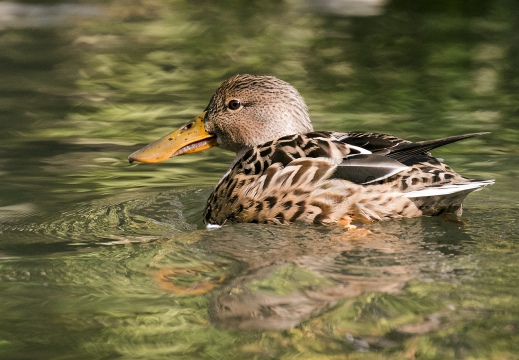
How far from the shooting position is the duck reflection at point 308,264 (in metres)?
5.66

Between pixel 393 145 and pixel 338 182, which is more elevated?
pixel 393 145

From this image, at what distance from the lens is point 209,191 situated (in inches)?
348

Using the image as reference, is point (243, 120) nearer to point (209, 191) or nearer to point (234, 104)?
point (234, 104)

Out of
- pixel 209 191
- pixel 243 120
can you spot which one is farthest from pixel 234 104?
pixel 209 191

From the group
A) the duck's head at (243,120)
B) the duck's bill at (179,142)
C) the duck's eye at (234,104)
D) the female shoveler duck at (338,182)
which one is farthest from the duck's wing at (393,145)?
the duck's bill at (179,142)

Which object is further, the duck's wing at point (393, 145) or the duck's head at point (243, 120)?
the duck's head at point (243, 120)

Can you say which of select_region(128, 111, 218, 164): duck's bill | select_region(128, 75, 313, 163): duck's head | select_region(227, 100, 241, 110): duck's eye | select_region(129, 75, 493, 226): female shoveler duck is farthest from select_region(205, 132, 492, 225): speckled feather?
select_region(128, 111, 218, 164): duck's bill

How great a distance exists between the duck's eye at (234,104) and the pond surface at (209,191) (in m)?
0.84

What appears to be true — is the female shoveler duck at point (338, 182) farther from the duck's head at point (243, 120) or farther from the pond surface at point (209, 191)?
the duck's head at point (243, 120)

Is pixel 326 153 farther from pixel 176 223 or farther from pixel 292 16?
pixel 292 16

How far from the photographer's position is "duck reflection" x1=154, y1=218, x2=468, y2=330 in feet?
18.6

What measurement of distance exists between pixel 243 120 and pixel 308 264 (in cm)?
231

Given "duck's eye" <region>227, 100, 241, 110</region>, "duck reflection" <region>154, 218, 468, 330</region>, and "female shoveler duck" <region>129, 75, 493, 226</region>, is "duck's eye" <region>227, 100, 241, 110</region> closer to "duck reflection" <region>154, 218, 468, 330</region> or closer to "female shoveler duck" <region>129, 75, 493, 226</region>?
"female shoveler duck" <region>129, 75, 493, 226</region>

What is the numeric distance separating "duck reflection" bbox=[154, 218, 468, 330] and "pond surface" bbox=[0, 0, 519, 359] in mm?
19
